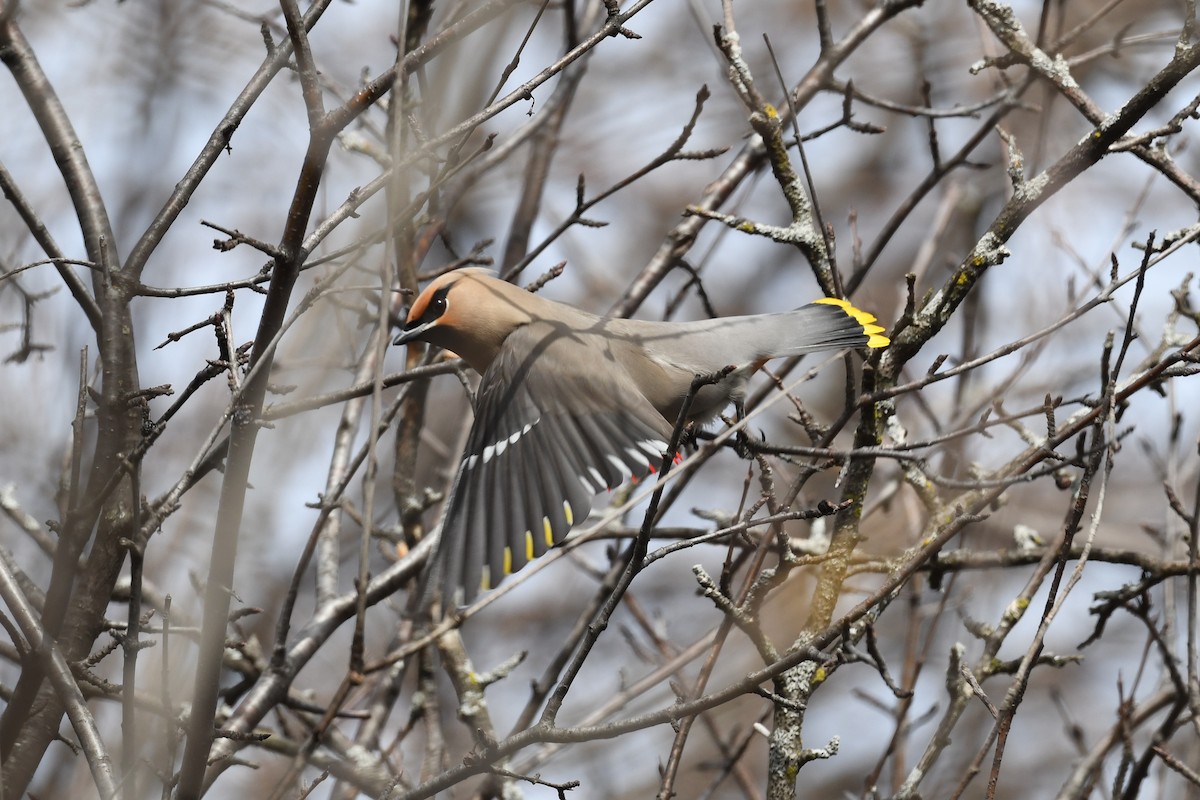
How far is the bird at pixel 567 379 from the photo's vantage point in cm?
401

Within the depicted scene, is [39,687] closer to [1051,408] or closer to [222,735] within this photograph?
[222,735]

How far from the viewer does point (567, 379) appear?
4547 mm

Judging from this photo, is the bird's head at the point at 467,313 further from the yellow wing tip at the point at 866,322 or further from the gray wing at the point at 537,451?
the yellow wing tip at the point at 866,322

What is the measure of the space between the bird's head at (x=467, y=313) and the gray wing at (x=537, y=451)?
0.10m

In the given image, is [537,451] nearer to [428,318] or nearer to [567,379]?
[567,379]

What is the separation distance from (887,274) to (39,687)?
8.25 metres

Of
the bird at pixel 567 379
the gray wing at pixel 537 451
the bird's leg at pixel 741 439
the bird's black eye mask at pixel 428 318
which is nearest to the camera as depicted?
the gray wing at pixel 537 451

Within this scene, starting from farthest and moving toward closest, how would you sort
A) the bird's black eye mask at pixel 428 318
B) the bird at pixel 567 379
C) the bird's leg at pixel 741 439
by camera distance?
the bird's black eye mask at pixel 428 318 < the bird at pixel 567 379 < the bird's leg at pixel 741 439

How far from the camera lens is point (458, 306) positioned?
4703mm

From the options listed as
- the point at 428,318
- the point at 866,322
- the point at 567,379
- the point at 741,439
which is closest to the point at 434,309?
the point at 428,318

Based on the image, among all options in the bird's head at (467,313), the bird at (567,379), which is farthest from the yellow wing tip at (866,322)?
the bird's head at (467,313)

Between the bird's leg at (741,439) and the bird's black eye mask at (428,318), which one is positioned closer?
the bird's leg at (741,439)

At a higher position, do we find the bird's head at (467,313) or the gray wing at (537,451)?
the bird's head at (467,313)

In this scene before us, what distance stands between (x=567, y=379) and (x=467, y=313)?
0.47 m
